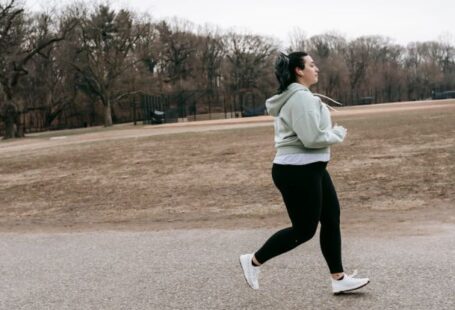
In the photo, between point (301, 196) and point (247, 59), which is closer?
point (301, 196)

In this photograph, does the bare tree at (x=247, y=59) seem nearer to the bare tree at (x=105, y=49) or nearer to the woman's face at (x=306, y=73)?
the bare tree at (x=105, y=49)

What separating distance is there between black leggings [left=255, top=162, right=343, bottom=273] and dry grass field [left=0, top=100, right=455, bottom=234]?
2199 mm

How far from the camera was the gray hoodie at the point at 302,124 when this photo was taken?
11.7ft

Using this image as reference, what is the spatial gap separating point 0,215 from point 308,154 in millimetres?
6671

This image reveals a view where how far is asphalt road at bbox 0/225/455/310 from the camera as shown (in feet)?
12.6

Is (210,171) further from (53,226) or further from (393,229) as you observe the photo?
(393,229)

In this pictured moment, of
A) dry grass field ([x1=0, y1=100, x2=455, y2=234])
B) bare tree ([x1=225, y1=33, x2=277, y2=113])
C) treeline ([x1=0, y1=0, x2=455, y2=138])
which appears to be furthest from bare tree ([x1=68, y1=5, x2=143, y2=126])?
dry grass field ([x1=0, y1=100, x2=455, y2=234])

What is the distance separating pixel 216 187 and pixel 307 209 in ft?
20.4

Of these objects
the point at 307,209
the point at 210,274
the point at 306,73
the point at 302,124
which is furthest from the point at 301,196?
the point at 210,274

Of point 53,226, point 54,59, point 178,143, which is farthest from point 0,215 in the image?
point 54,59

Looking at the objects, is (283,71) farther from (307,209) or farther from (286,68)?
(307,209)

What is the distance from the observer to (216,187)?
32.5 feet

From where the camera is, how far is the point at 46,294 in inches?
171

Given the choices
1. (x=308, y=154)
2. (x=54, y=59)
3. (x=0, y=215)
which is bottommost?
(x=0, y=215)
